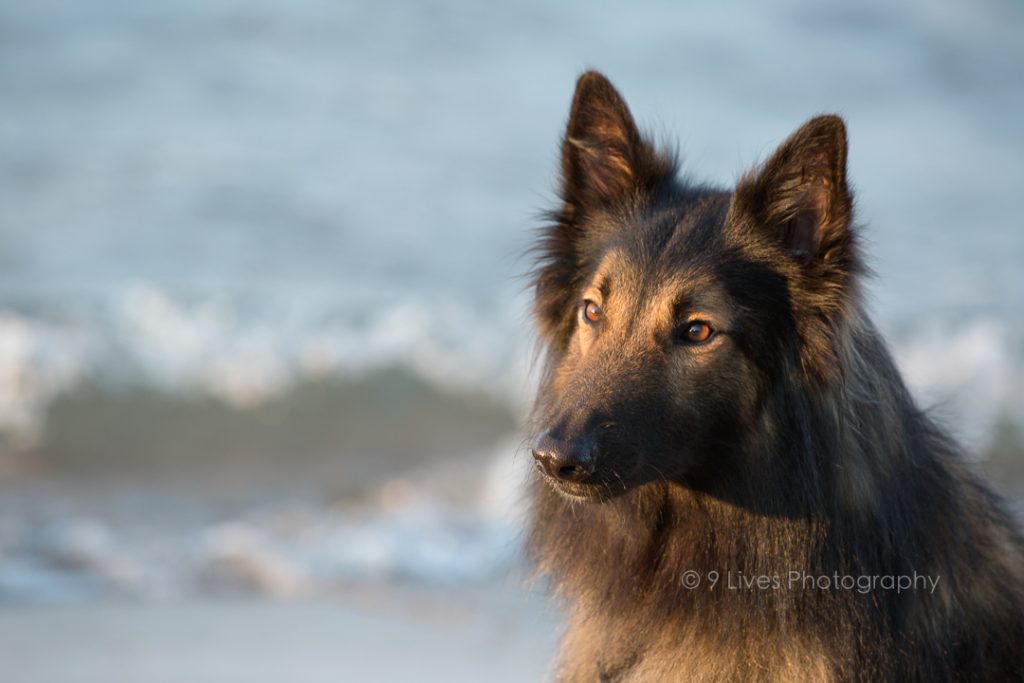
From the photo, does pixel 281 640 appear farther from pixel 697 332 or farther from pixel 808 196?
pixel 808 196

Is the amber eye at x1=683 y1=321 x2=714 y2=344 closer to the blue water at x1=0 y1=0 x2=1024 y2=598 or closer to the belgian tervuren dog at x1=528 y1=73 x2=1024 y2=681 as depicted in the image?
the belgian tervuren dog at x1=528 y1=73 x2=1024 y2=681

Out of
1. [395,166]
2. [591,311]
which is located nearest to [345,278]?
[395,166]

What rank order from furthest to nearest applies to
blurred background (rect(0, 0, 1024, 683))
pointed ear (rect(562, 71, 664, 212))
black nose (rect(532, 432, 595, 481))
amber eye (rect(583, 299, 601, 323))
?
blurred background (rect(0, 0, 1024, 683))
pointed ear (rect(562, 71, 664, 212))
amber eye (rect(583, 299, 601, 323))
black nose (rect(532, 432, 595, 481))

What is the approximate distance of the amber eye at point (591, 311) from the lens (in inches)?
132

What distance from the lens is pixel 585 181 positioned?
360cm

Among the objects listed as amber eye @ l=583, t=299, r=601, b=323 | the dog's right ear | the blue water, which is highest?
the blue water

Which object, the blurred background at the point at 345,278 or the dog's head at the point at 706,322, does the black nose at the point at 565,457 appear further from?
the blurred background at the point at 345,278

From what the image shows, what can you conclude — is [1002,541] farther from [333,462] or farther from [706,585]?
[333,462]

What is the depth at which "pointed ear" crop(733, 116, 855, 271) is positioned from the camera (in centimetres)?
309

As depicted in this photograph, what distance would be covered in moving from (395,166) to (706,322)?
12.0m

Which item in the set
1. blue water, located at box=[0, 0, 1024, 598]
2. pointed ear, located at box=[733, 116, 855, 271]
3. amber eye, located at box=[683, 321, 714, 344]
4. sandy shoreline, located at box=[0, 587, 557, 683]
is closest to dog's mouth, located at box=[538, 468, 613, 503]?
amber eye, located at box=[683, 321, 714, 344]

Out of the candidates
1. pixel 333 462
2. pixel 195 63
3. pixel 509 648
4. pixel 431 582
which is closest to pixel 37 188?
pixel 195 63

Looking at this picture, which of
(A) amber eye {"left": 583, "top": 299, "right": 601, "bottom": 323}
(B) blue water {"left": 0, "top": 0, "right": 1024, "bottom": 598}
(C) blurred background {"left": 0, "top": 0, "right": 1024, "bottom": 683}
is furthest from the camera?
(B) blue water {"left": 0, "top": 0, "right": 1024, "bottom": 598}

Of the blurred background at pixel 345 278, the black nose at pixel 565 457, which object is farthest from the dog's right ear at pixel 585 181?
the black nose at pixel 565 457
